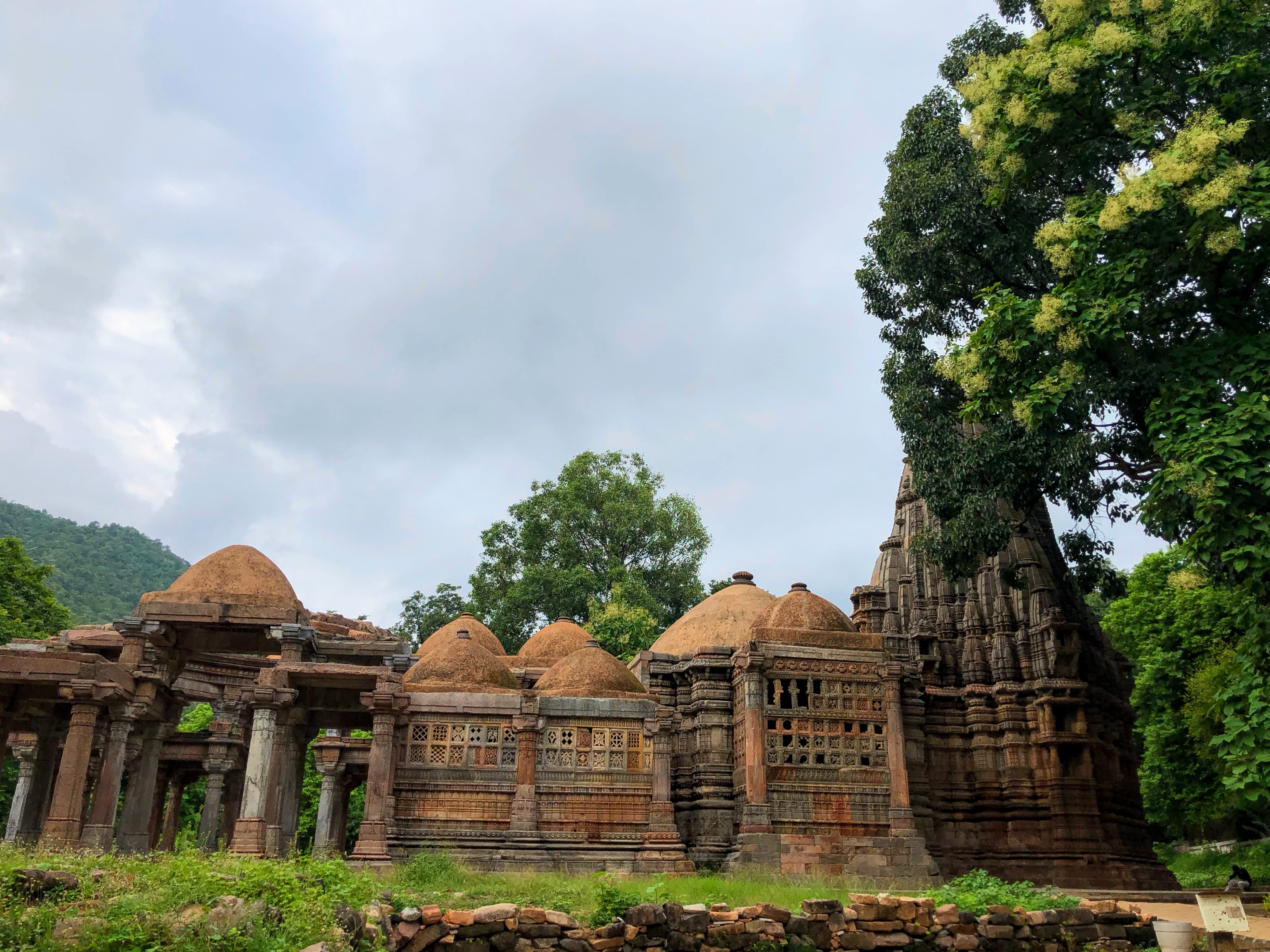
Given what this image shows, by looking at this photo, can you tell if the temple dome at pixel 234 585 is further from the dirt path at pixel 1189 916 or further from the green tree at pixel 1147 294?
the dirt path at pixel 1189 916

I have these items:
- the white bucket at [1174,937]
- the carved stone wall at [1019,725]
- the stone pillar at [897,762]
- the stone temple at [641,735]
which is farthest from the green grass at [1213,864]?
the white bucket at [1174,937]

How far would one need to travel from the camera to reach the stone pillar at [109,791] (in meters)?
16.2

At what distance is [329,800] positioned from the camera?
25.0 m

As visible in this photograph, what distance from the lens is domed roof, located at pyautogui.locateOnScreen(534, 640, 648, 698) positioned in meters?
18.0

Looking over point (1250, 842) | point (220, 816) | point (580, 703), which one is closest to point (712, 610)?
point (580, 703)

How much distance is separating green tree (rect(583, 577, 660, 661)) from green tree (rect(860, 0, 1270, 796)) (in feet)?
56.7

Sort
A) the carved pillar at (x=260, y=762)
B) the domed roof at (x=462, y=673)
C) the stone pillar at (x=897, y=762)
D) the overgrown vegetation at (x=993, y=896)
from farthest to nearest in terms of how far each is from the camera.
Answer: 1. the stone pillar at (x=897, y=762)
2. the domed roof at (x=462, y=673)
3. the carved pillar at (x=260, y=762)
4. the overgrown vegetation at (x=993, y=896)

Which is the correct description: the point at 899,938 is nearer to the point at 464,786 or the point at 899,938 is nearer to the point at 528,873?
the point at 528,873

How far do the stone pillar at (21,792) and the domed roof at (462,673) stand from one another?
7066 mm

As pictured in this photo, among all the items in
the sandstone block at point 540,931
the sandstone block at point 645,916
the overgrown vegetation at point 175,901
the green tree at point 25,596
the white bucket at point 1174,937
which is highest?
the green tree at point 25,596

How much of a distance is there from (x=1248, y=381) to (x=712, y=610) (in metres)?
13.5

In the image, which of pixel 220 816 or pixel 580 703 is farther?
pixel 220 816

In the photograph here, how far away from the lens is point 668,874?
52.7ft

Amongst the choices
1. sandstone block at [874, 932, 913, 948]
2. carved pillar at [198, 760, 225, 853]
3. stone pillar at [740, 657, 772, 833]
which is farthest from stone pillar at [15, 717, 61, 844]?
sandstone block at [874, 932, 913, 948]
